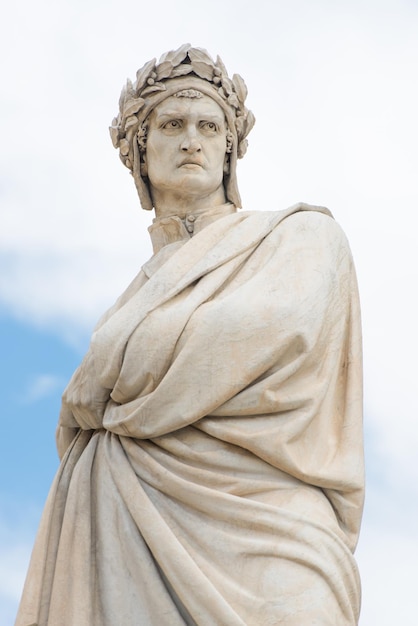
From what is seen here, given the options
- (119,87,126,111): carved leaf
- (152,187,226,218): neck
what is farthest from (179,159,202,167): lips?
(119,87,126,111): carved leaf

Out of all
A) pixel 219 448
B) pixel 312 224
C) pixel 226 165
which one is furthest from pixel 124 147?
pixel 219 448

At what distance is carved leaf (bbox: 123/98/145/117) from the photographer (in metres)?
11.6

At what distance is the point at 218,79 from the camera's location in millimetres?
11609

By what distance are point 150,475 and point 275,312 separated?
1039mm

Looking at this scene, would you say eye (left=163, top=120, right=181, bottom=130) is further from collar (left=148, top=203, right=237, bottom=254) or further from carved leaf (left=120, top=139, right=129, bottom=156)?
collar (left=148, top=203, right=237, bottom=254)

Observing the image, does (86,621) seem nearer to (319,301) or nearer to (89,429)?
(89,429)

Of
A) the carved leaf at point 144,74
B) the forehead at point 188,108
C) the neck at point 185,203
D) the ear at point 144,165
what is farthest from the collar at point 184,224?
the carved leaf at point 144,74

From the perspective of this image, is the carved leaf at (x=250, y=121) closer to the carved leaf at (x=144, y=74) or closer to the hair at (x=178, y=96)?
the hair at (x=178, y=96)

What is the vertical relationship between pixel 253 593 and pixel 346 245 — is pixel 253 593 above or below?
below

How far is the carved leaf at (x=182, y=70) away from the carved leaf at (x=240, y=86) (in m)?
Result: 0.30

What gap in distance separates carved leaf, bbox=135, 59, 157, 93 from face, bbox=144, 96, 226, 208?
0.51 ft

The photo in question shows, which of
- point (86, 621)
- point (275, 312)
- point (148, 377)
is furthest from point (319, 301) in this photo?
point (86, 621)

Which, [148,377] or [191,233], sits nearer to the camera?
[148,377]

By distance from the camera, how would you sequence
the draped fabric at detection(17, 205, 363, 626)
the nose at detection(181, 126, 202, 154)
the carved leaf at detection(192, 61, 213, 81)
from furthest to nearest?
the carved leaf at detection(192, 61, 213, 81), the nose at detection(181, 126, 202, 154), the draped fabric at detection(17, 205, 363, 626)
